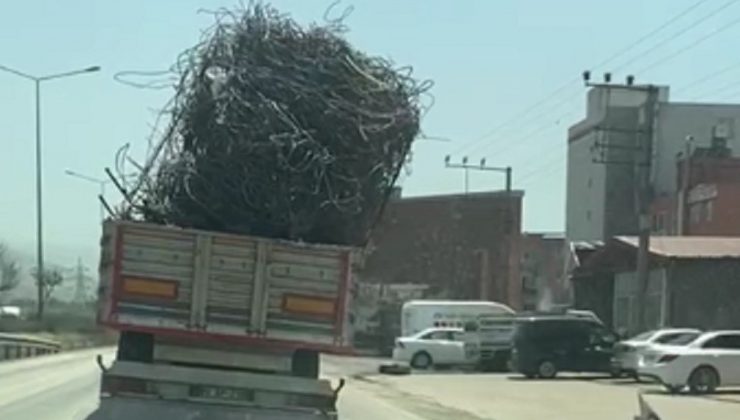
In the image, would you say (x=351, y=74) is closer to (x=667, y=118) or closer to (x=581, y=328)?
(x=581, y=328)

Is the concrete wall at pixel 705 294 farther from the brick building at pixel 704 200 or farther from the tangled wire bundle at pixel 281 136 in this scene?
the tangled wire bundle at pixel 281 136

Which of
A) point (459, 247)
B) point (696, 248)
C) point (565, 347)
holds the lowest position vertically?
point (565, 347)

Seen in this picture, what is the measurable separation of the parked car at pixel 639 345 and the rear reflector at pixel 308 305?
25565 mm

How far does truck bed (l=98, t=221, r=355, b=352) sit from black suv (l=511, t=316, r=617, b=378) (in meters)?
33.3

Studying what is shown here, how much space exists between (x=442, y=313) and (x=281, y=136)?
49.5 meters

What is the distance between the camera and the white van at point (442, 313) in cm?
6272

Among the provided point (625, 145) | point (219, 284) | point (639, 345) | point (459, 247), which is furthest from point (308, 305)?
point (459, 247)

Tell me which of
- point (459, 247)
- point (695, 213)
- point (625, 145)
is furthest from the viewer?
point (459, 247)

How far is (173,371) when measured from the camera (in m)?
14.8

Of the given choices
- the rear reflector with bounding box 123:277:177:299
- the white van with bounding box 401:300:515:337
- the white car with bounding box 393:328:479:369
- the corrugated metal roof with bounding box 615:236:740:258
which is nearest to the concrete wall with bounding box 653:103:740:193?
the white van with bounding box 401:300:515:337

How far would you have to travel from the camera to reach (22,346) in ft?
189

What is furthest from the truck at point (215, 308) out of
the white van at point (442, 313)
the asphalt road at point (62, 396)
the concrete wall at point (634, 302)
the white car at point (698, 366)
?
the white van at point (442, 313)

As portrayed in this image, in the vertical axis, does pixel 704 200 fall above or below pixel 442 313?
above

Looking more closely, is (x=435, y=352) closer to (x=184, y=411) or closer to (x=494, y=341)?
(x=494, y=341)
